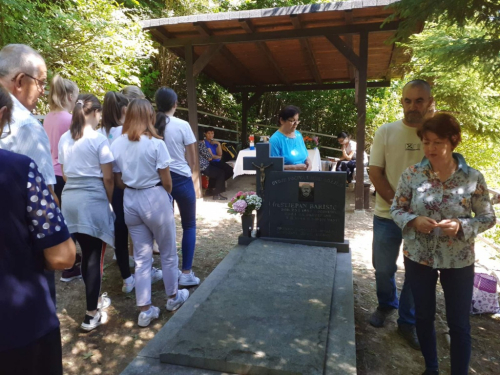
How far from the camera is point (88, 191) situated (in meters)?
2.90

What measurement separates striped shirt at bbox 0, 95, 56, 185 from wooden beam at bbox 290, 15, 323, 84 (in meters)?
5.32

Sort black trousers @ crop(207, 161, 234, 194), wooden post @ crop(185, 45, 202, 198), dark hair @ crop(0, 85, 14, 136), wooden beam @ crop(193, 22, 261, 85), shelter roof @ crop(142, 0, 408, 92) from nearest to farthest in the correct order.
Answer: dark hair @ crop(0, 85, 14, 136)
shelter roof @ crop(142, 0, 408, 92)
wooden beam @ crop(193, 22, 261, 85)
wooden post @ crop(185, 45, 202, 198)
black trousers @ crop(207, 161, 234, 194)

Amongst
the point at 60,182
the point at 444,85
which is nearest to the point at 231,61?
the point at 444,85

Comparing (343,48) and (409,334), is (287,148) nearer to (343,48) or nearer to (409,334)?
A: (409,334)

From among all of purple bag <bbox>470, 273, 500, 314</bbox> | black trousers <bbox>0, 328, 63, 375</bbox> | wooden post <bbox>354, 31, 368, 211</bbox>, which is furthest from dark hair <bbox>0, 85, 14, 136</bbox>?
wooden post <bbox>354, 31, 368, 211</bbox>

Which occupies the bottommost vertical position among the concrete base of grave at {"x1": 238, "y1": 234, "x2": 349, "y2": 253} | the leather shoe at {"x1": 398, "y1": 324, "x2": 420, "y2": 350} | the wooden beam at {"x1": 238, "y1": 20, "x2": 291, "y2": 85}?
the leather shoe at {"x1": 398, "y1": 324, "x2": 420, "y2": 350}

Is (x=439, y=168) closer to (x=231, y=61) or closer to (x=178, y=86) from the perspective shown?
(x=231, y=61)

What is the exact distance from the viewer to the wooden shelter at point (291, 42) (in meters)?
6.16

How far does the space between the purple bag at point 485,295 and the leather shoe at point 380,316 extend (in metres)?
0.92

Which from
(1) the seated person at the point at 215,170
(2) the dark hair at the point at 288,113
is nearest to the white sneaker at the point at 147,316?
(2) the dark hair at the point at 288,113

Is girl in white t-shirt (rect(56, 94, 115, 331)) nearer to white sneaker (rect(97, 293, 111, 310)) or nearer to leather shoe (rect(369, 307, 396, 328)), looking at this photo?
white sneaker (rect(97, 293, 111, 310))

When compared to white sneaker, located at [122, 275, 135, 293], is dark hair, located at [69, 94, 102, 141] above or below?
above

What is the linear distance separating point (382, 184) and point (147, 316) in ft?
7.43

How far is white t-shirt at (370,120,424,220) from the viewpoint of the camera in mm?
2729
